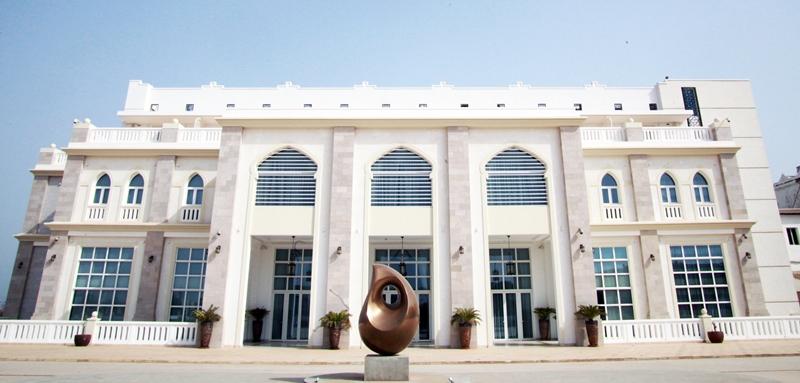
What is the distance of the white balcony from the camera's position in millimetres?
19891

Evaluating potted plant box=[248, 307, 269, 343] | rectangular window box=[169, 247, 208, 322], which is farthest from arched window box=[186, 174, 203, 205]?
potted plant box=[248, 307, 269, 343]

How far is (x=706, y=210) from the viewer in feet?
65.5

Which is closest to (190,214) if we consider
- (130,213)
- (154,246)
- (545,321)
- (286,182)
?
(154,246)

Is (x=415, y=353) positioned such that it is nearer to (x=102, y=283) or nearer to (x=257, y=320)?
(x=257, y=320)

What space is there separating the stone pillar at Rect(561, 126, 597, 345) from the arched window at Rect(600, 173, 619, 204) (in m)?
3.36

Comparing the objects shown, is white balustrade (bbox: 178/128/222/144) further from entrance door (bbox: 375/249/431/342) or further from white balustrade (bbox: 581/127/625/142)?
white balustrade (bbox: 581/127/625/142)

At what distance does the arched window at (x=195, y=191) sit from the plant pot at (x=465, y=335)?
39.8 ft

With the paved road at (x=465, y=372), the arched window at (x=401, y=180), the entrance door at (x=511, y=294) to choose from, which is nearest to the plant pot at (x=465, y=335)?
the paved road at (x=465, y=372)

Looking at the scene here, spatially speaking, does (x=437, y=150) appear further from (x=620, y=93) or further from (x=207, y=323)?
(x=620, y=93)

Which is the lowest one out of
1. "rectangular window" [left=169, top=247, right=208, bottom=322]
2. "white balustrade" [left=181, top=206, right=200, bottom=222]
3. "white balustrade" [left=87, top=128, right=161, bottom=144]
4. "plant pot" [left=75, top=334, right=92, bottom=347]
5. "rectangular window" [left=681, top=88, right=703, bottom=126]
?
"plant pot" [left=75, top=334, right=92, bottom=347]

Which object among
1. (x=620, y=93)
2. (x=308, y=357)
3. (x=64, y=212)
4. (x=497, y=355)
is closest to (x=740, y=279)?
(x=497, y=355)

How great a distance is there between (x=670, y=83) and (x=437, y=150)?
770 inches

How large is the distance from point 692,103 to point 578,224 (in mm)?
17092

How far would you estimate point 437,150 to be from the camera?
18109 millimetres
